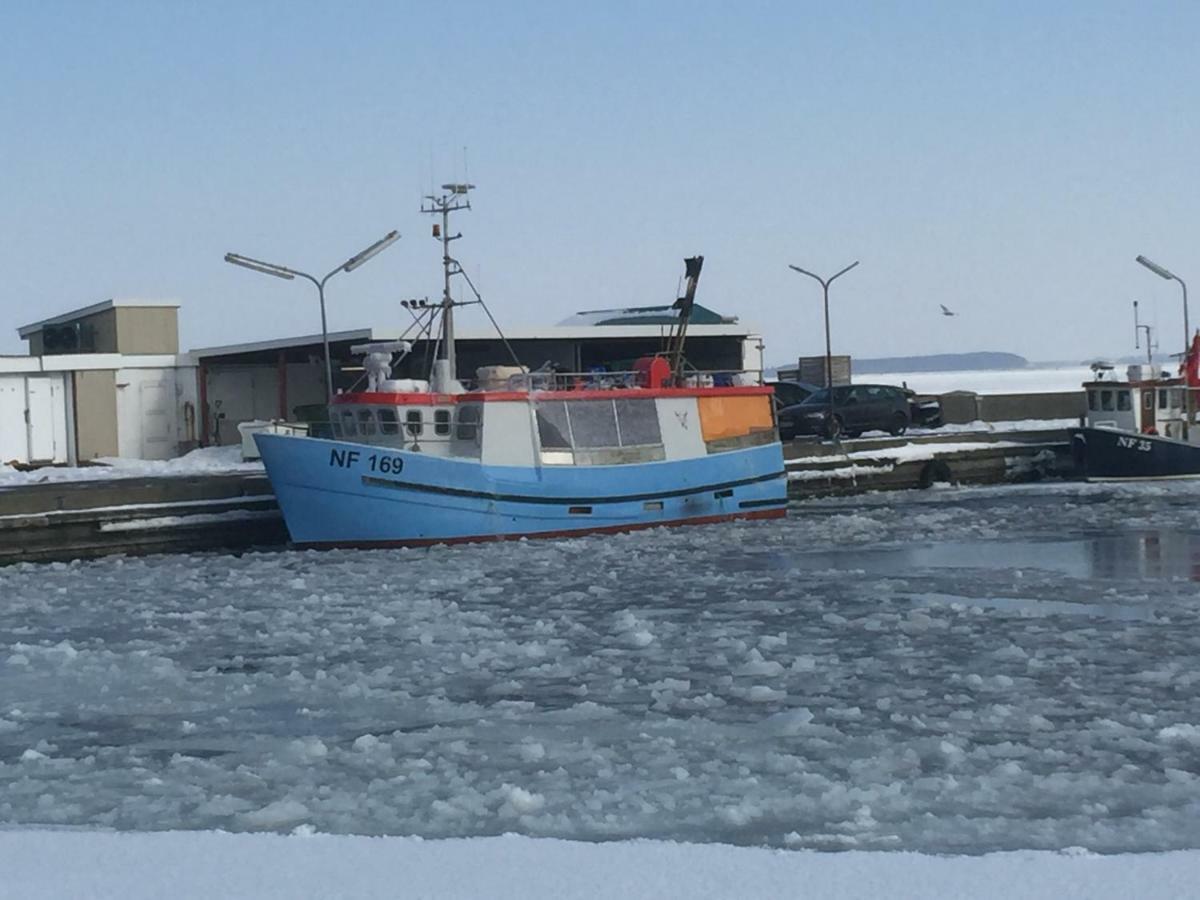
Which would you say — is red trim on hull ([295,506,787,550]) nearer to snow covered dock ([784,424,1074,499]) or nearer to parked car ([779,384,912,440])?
snow covered dock ([784,424,1074,499])

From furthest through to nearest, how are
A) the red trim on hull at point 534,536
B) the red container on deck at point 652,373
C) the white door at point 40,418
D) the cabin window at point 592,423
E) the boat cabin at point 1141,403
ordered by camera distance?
the white door at point 40,418 < the boat cabin at point 1141,403 < the red container on deck at point 652,373 < the cabin window at point 592,423 < the red trim on hull at point 534,536

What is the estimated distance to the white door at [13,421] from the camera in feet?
134

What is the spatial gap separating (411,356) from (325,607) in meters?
23.6

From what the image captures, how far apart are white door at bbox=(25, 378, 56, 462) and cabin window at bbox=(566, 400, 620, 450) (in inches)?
787

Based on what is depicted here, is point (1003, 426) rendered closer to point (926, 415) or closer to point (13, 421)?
point (926, 415)

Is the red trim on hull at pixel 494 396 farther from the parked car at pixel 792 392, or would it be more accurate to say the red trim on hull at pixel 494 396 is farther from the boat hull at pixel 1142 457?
the parked car at pixel 792 392

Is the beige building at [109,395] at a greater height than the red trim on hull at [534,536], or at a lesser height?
greater

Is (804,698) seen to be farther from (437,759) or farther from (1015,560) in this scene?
(1015,560)

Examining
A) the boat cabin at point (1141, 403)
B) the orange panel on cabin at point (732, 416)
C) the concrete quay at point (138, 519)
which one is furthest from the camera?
the boat cabin at point (1141, 403)

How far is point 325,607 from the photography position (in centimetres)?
1881

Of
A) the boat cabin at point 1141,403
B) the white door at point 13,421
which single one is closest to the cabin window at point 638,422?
the boat cabin at point 1141,403

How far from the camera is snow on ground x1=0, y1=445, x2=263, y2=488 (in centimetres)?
3431

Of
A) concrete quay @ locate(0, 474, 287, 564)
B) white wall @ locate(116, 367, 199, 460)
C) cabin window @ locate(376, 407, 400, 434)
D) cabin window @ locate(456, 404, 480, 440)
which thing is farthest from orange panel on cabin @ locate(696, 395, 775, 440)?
white wall @ locate(116, 367, 199, 460)

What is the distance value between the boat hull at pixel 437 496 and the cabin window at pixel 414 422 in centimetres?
104
